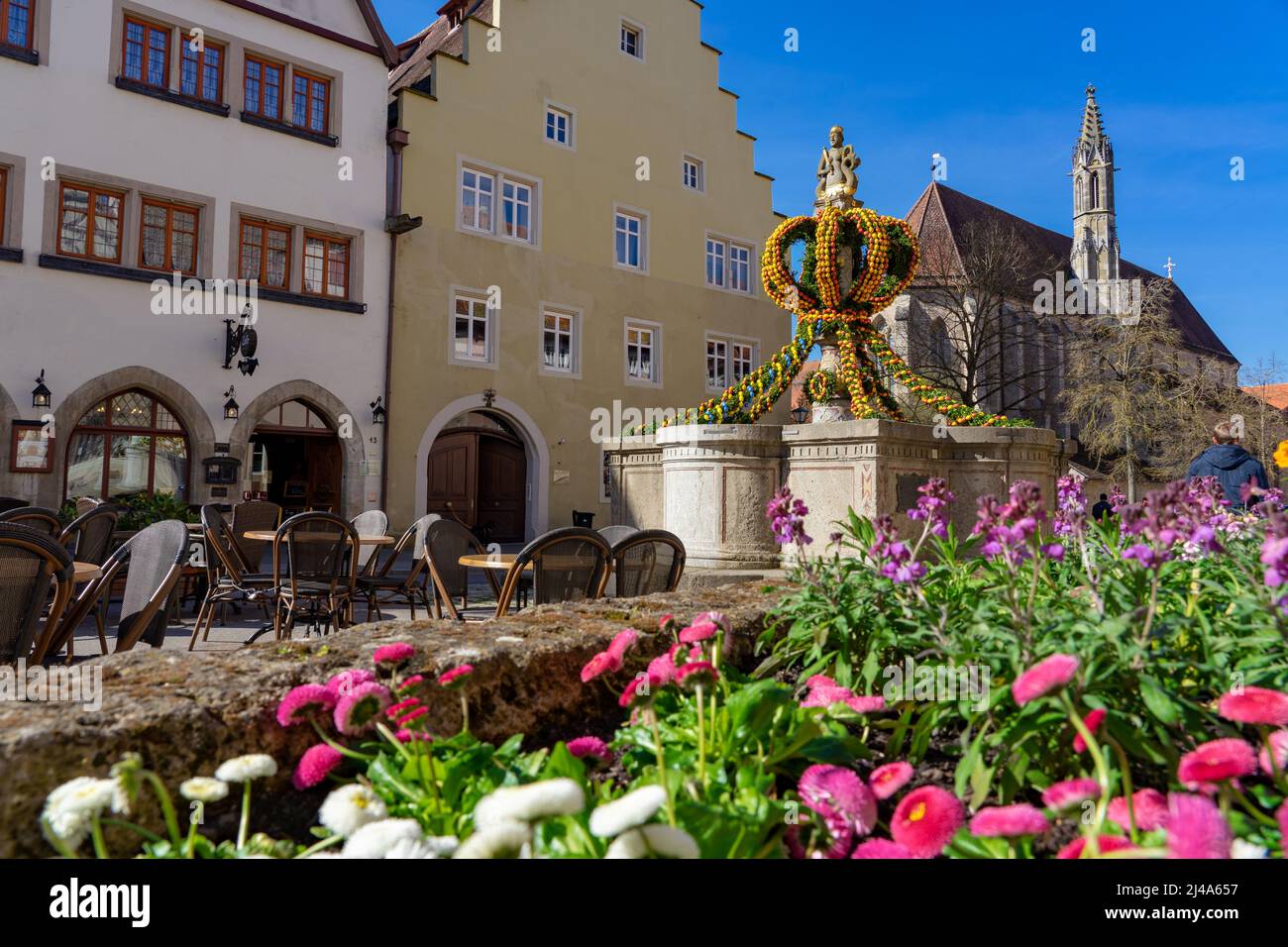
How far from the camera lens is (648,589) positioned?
5047mm

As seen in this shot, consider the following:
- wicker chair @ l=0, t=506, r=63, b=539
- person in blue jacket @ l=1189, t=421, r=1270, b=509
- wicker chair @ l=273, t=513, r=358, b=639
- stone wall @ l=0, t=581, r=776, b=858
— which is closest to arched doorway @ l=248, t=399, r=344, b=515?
wicker chair @ l=273, t=513, r=358, b=639

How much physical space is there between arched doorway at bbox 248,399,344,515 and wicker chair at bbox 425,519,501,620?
33.4ft

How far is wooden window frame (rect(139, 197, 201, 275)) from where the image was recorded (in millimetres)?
14255

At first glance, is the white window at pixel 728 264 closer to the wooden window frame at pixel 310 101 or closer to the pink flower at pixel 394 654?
the wooden window frame at pixel 310 101

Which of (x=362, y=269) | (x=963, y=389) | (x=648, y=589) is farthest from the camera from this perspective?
(x=963, y=389)

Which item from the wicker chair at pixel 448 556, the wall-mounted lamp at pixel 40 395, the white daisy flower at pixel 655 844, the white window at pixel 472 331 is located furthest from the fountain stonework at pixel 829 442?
the white window at pixel 472 331

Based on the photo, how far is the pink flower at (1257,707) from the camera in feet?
3.81

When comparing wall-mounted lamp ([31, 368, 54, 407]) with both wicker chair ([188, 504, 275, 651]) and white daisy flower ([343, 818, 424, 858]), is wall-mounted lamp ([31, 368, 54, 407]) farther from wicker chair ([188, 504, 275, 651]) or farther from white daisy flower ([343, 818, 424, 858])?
white daisy flower ([343, 818, 424, 858])

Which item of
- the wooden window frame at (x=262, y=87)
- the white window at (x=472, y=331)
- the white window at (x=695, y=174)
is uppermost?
the white window at (x=695, y=174)

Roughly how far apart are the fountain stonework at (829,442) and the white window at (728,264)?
11908 mm

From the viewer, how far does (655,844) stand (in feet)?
3.36

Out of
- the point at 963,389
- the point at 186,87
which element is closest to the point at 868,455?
the point at 186,87

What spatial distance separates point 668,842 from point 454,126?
18887 millimetres
